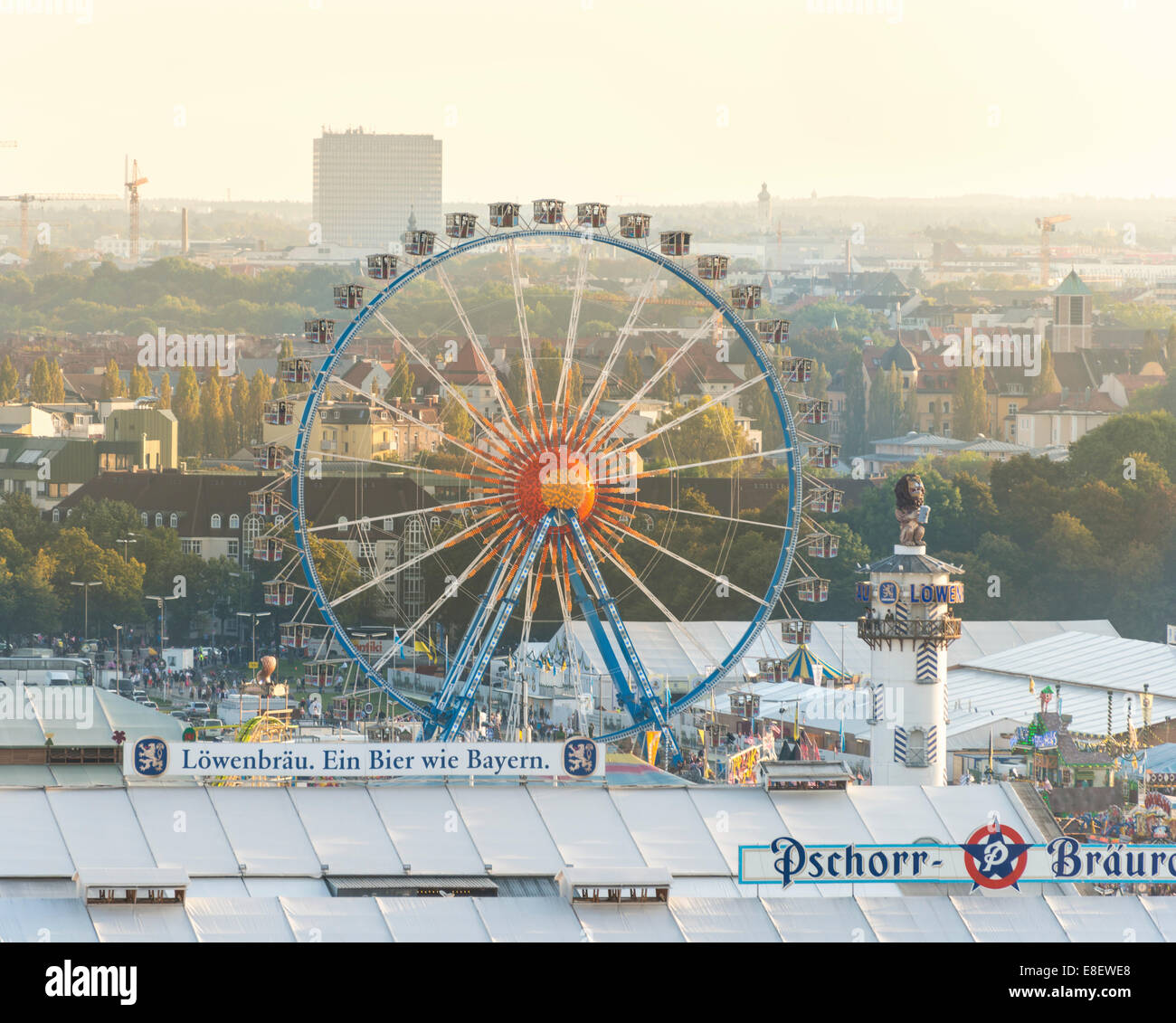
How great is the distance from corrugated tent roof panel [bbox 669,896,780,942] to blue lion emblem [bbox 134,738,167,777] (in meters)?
11.6

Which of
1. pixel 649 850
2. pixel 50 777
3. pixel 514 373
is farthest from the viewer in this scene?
pixel 514 373

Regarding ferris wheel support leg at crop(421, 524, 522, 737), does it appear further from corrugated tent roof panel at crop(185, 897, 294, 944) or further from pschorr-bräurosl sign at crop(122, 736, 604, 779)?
corrugated tent roof panel at crop(185, 897, 294, 944)

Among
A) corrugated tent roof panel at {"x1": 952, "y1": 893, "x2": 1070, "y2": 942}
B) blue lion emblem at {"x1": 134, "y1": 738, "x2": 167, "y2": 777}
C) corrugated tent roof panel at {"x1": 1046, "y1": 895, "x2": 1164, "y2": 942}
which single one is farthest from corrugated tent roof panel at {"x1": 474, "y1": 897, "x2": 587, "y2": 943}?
blue lion emblem at {"x1": 134, "y1": 738, "x2": 167, "y2": 777}

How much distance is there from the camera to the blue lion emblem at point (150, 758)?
53438 mm

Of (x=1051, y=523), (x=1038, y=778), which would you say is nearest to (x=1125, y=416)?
(x=1051, y=523)

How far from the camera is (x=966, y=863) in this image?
48750 mm

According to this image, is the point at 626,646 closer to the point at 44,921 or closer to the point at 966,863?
the point at 966,863

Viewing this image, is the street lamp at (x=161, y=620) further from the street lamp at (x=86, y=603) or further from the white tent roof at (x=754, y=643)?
the white tent roof at (x=754, y=643)

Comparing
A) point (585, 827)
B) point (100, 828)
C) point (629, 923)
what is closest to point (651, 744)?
point (585, 827)

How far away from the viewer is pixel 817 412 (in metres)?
76.8

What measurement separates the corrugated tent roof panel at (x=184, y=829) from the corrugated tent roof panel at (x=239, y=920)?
3261mm
